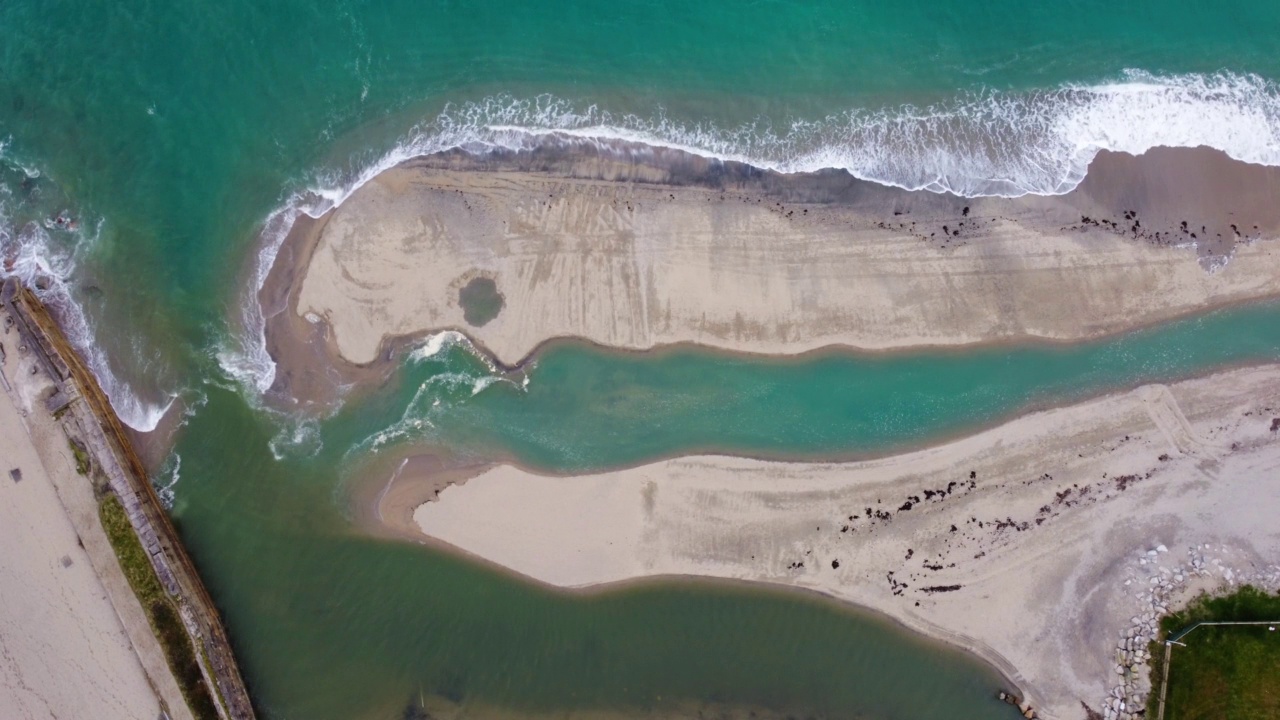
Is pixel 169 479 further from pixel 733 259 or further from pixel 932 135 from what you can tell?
pixel 932 135

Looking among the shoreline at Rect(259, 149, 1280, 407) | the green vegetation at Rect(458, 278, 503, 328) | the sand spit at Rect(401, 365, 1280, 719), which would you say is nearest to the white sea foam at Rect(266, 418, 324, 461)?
the shoreline at Rect(259, 149, 1280, 407)

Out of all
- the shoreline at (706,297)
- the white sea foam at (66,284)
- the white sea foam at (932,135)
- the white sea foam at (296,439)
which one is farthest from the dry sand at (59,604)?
the white sea foam at (932,135)

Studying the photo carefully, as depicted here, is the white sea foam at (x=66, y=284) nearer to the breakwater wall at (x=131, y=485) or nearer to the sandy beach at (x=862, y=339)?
the breakwater wall at (x=131, y=485)

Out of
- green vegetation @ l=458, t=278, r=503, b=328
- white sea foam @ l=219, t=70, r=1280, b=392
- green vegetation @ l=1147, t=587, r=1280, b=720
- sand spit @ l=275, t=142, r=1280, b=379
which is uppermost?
white sea foam @ l=219, t=70, r=1280, b=392

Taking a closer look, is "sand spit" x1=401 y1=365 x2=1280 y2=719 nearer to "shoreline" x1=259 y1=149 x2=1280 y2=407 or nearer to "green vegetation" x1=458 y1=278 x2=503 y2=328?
"shoreline" x1=259 y1=149 x2=1280 y2=407

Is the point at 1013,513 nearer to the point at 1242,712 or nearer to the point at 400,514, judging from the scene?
the point at 1242,712

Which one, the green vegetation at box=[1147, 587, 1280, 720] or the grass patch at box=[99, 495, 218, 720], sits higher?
the green vegetation at box=[1147, 587, 1280, 720]
